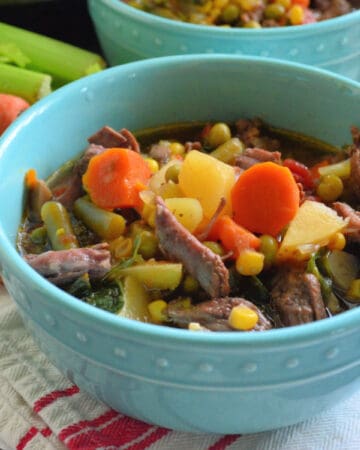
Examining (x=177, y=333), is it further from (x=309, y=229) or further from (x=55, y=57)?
(x=55, y=57)

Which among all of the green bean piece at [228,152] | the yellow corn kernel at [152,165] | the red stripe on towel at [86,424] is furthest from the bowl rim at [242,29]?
the red stripe on towel at [86,424]

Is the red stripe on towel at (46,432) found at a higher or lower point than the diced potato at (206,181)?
lower

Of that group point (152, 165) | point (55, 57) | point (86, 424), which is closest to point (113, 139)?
point (152, 165)

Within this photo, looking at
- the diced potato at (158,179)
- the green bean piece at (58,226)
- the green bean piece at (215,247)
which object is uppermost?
the green bean piece at (215,247)

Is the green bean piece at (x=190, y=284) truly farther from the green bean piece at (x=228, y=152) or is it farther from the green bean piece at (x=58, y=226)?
the green bean piece at (x=228, y=152)

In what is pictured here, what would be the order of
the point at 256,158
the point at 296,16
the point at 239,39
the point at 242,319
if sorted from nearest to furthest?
1. the point at 242,319
2. the point at 256,158
3. the point at 239,39
4. the point at 296,16

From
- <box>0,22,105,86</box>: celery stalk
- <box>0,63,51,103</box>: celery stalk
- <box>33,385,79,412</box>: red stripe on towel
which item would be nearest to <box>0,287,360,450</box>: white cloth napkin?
<box>33,385,79,412</box>: red stripe on towel

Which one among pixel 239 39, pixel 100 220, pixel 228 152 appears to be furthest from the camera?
pixel 239 39

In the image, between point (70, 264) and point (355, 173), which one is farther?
point (355, 173)
